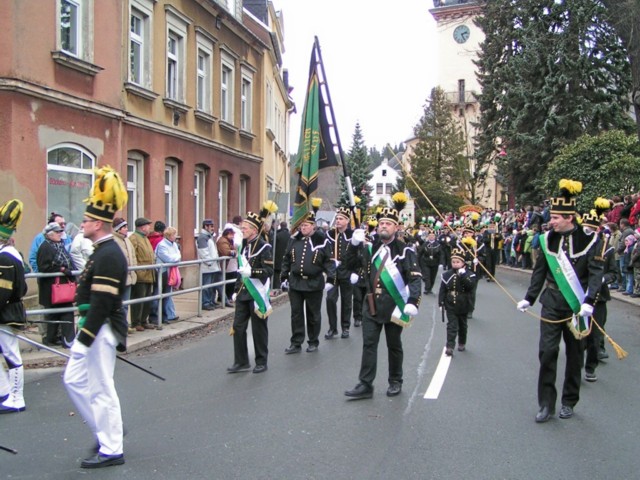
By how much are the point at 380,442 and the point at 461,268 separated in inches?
187

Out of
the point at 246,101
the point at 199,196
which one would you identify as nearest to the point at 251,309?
the point at 199,196

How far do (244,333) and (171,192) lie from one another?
1179 centimetres

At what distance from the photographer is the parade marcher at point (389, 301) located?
7.12 metres

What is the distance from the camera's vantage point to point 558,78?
30.4 metres

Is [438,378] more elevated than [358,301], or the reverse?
[358,301]

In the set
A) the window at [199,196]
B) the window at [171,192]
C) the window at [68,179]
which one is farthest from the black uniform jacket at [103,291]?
the window at [199,196]

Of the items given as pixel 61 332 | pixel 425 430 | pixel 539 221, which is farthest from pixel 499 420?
pixel 539 221

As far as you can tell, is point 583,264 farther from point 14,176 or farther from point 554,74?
point 554,74

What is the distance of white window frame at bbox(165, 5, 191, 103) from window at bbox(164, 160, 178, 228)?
6.15 feet

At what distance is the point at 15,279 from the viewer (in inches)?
256

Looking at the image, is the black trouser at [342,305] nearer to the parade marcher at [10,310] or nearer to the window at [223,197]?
the parade marcher at [10,310]

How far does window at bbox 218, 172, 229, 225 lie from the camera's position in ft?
77.5

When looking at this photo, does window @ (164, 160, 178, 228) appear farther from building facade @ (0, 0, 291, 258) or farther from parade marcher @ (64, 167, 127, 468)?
parade marcher @ (64, 167, 127, 468)

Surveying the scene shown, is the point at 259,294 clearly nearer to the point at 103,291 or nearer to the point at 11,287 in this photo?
the point at 11,287
